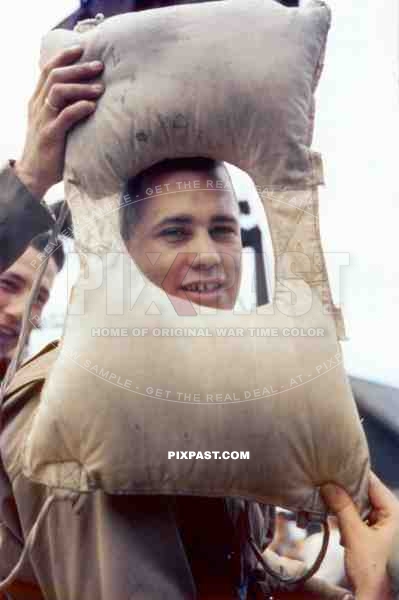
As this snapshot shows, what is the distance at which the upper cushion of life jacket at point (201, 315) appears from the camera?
0.48 metres

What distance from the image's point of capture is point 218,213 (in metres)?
0.53

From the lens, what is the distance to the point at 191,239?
525 millimetres


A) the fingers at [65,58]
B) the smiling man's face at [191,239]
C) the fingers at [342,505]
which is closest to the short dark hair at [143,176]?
the smiling man's face at [191,239]

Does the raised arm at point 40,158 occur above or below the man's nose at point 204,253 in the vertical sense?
above

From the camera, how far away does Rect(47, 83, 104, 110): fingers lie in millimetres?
541

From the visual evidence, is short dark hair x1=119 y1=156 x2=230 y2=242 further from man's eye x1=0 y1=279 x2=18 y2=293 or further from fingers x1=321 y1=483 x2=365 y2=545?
fingers x1=321 y1=483 x2=365 y2=545

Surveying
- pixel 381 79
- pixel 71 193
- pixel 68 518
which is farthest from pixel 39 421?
pixel 381 79

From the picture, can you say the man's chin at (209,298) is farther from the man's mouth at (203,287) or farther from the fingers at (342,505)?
the fingers at (342,505)

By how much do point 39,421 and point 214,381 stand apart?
148 millimetres

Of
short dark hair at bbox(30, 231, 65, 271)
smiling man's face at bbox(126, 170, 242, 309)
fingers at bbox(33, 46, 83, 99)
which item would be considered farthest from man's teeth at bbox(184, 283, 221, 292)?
fingers at bbox(33, 46, 83, 99)

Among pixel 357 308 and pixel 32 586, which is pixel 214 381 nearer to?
pixel 357 308

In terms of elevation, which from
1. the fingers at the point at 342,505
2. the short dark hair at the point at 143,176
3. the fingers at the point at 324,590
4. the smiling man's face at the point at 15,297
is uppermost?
the short dark hair at the point at 143,176

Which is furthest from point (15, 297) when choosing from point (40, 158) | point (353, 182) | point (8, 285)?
point (353, 182)

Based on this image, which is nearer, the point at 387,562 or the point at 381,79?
the point at 387,562
